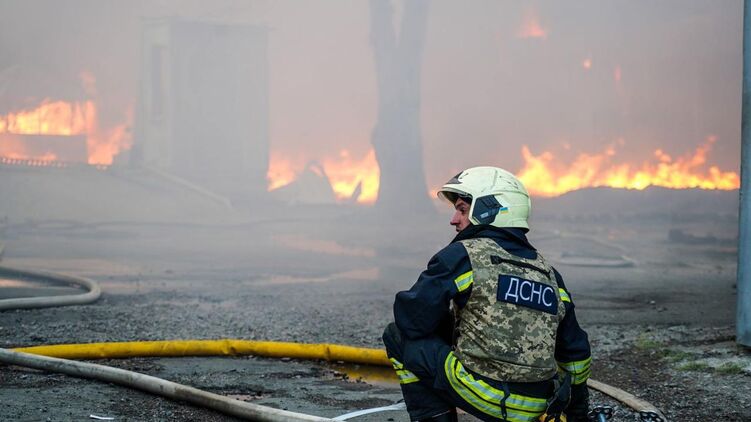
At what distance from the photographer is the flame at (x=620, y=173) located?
28.4m

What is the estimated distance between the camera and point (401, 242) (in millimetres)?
20469

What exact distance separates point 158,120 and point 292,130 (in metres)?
9.38

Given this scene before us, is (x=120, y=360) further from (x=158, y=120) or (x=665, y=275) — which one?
(x=158, y=120)

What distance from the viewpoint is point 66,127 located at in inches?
1539

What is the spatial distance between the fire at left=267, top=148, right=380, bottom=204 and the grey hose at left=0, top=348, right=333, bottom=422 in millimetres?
29329

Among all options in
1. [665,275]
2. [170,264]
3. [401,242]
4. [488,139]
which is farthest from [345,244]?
[488,139]

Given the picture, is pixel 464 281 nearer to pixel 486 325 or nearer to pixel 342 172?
pixel 486 325

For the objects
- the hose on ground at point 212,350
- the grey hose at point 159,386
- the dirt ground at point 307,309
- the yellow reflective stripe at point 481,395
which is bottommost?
the dirt ground at point 307,309

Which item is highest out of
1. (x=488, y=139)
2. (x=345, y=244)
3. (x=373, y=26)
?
(x=373, y=26)

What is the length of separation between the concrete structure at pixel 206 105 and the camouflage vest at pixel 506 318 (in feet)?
89.0

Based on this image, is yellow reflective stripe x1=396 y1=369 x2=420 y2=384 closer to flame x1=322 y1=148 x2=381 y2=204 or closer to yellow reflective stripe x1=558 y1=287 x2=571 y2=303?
yellow reflective stripe x1=558 y1=287 x2=571 y2=303

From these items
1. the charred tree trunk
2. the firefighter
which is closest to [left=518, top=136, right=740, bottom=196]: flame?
the charred tree trunk

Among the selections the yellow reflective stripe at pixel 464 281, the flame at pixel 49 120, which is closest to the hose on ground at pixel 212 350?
the yellow reflective stripe at pixel 464 281

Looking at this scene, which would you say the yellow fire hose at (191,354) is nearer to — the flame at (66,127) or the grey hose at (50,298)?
the grey hose at (50,298)
